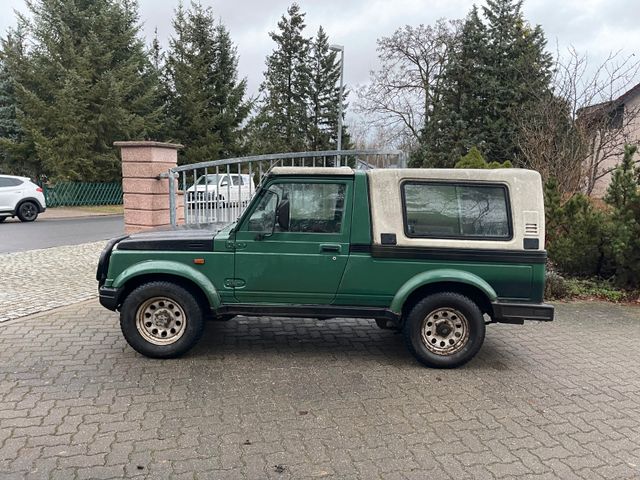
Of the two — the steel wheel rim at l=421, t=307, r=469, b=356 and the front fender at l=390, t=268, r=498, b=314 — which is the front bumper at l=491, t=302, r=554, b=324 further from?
the steel wheel rim at l=421, t=307, r=469, b=356

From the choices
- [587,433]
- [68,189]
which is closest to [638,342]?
[587,433]

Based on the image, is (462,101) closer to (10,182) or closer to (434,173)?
(10,182)

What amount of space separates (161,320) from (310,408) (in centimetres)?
170

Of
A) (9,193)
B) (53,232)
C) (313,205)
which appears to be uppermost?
(9,193)

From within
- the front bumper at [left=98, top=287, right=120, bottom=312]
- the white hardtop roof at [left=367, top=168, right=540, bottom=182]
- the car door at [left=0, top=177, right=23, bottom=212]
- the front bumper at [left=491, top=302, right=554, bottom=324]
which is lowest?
the front bumper at [left=491, top=302, right=554, bottom=324]

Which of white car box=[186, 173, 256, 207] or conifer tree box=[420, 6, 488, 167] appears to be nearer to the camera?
white car box=[186, 173, 256, 207]

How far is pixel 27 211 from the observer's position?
686 inches

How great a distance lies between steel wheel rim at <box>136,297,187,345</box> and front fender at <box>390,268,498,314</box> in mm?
1977

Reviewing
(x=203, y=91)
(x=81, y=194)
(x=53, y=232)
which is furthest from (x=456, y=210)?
(x=203, y=91)

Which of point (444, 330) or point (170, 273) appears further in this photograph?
point (444, 330)

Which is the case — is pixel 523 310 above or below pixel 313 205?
below

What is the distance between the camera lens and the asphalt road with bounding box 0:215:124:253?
12414 millimetres

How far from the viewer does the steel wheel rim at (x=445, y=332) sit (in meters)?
4.50

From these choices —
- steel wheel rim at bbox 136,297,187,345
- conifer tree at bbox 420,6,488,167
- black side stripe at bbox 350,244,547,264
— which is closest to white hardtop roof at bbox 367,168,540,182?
black side stripe at bbox 350,244,547,264
